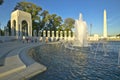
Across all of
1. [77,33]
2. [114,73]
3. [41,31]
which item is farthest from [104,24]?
[114,73]

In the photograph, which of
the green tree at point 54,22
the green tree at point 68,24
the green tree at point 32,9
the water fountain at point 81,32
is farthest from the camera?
the green tree at point 68,24

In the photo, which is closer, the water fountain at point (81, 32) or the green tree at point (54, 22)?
the water fountain at point (81, 32)

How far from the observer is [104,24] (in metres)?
53.8

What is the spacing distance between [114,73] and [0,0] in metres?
28.4

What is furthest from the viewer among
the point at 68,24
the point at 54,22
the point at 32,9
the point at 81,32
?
the point at 68,24

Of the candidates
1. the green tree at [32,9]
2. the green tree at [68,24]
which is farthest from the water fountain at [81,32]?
the green tree at [68,24]

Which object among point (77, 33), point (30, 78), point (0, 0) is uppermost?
point (0, 0)

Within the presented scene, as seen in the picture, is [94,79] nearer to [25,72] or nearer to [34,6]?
[25,72]

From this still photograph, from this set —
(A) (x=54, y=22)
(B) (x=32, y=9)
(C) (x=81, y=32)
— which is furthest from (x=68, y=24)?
(C) (x=81, y=32)

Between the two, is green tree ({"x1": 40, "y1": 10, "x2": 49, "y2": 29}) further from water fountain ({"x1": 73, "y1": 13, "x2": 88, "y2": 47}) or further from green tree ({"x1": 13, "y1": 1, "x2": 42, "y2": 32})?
water fountain ({"x1": 73, "y1": 13, "x2": 88, "y2": 47})

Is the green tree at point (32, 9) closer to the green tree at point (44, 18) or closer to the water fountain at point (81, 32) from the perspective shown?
the green tree at point (44, 18)

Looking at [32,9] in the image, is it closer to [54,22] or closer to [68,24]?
[54,22]

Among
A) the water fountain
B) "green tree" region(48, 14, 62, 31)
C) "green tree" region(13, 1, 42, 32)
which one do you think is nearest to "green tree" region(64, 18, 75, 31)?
"green tree" region(48, 14, 62, 31)

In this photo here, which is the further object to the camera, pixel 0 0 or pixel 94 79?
pixel 0 0
